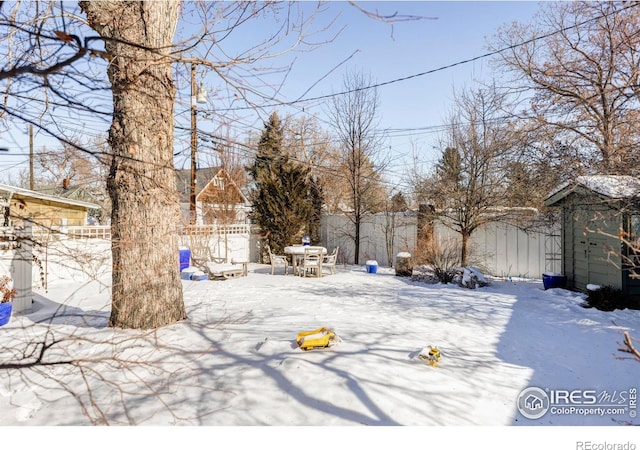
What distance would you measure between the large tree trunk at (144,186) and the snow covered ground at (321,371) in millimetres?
342

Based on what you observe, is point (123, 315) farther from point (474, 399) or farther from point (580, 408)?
point (580, 408)

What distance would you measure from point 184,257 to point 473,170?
327 inches

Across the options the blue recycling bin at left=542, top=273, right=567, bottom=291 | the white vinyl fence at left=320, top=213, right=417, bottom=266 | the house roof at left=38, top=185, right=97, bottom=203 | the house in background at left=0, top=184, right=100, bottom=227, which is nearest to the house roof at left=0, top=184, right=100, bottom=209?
the house in background at left=0, top=184, right=100, bottom=227

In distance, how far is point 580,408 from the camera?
2.46 m

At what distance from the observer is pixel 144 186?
145 inches

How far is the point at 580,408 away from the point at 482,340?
56.1 inches

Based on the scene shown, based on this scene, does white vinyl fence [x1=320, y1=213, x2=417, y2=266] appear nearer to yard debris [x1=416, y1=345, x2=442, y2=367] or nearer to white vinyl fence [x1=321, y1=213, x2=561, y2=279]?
white vinyl fence [x1=321, y1=213, x2=561, y2=279]

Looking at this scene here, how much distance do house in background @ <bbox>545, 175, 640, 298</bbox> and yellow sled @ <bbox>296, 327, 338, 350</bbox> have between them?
436 cm

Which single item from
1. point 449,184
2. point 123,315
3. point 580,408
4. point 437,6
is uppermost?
point 437,6

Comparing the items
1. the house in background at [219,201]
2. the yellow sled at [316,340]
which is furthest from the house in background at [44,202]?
the yellow sled at [316,340]

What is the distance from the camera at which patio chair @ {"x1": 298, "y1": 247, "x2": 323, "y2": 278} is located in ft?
29.1

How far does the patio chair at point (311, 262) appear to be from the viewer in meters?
8.88

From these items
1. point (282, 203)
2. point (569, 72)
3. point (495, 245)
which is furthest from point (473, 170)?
point (282, 203)
